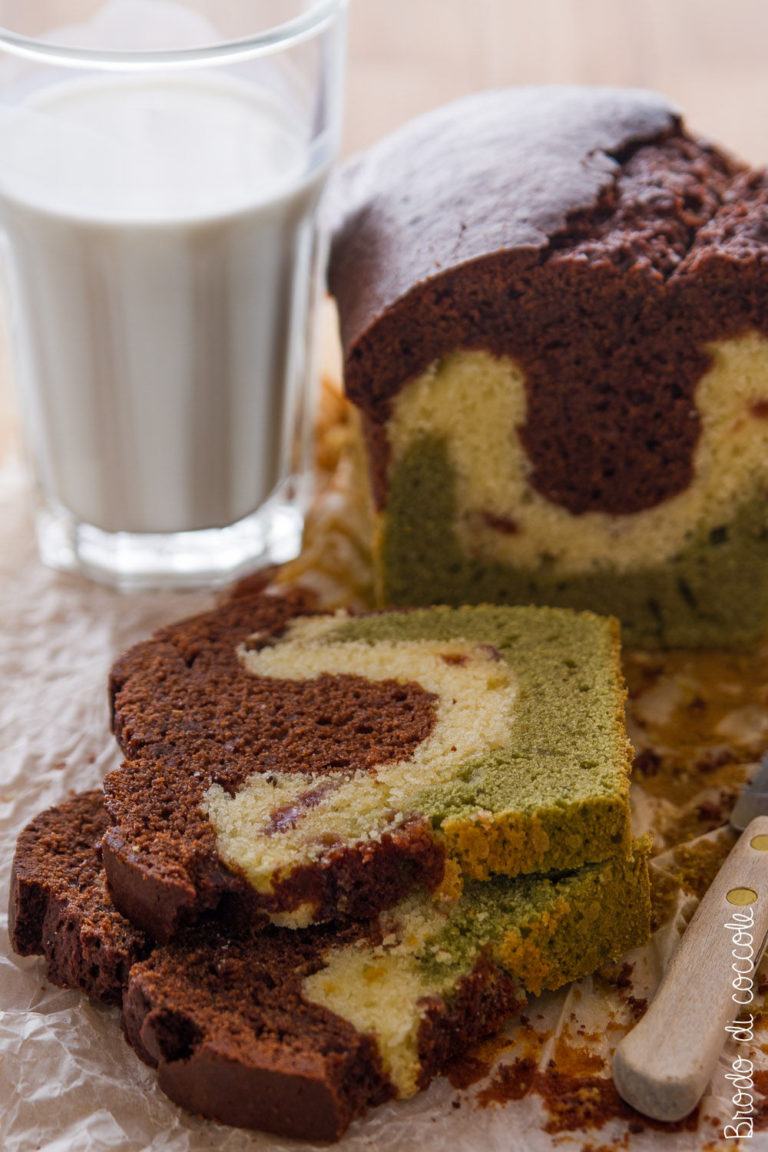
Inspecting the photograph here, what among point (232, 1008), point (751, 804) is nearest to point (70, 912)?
point (232, 1008)

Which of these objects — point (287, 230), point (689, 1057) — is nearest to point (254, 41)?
point (287, 230)

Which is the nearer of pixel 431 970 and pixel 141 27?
pixel 431 970

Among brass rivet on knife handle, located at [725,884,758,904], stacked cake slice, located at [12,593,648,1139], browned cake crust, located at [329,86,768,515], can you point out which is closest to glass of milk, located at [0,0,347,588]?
browned cake crust, located at [329,86,768,515]

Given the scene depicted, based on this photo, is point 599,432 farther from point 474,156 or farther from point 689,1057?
point 689,1057

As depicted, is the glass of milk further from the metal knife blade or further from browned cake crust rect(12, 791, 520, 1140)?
the metal knife blade

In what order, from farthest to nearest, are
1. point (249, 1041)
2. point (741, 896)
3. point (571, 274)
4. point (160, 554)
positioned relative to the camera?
point (160, 554), point (571, 274), point (741, 896), point (249, 1041)

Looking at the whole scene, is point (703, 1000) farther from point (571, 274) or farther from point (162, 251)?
point (162, 251)

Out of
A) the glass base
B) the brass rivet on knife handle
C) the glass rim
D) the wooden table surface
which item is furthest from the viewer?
the wooden table surface
